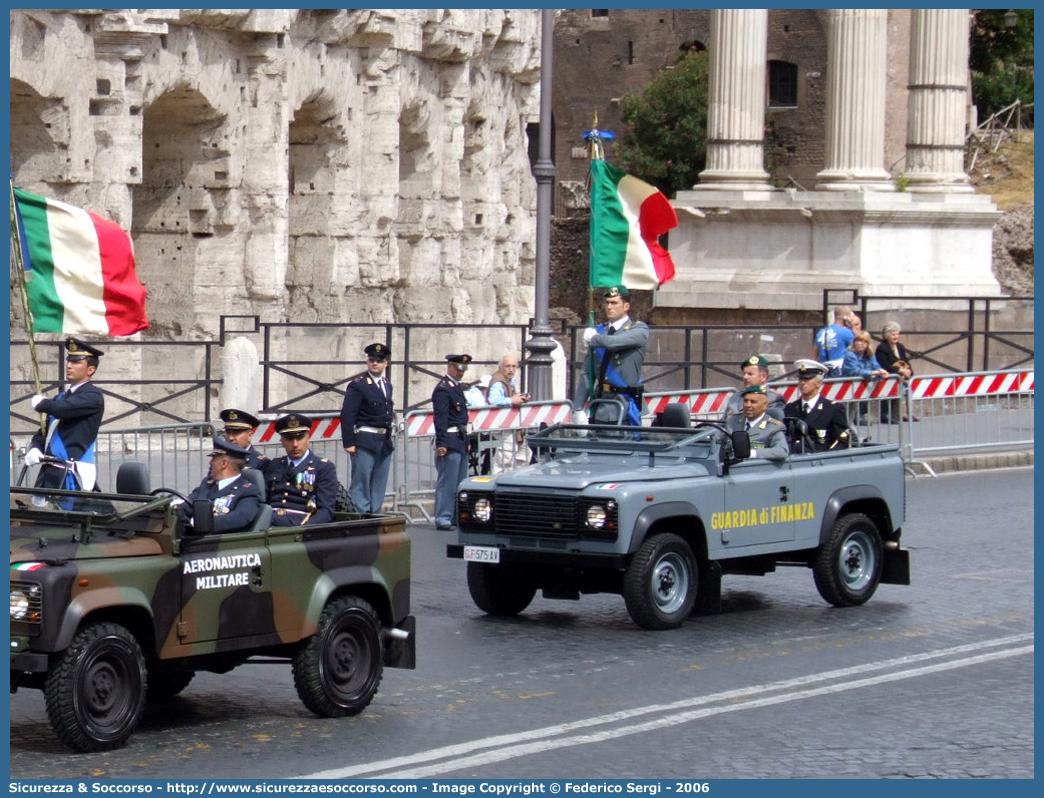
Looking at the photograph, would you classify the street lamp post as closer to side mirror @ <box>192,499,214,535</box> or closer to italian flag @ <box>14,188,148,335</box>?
italian flag @ <box>14,188,148,335</box>

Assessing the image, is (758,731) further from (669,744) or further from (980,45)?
(980,45)

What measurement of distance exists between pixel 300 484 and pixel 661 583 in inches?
115

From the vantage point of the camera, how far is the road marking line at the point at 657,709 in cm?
972

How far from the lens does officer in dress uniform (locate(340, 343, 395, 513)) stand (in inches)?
728

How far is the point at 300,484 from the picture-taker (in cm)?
1195

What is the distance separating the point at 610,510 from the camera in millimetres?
13422

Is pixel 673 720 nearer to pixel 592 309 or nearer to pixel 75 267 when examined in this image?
pixel 75 267

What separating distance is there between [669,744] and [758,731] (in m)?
0.58

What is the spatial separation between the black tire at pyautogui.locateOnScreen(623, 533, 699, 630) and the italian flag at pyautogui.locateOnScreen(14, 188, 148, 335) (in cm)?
385

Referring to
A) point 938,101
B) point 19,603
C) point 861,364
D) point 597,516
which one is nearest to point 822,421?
point 597,516

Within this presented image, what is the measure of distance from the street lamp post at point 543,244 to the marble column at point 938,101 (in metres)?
16.1

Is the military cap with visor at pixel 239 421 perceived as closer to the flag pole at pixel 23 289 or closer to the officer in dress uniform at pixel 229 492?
the officer in dress uniform at pixel 229 492

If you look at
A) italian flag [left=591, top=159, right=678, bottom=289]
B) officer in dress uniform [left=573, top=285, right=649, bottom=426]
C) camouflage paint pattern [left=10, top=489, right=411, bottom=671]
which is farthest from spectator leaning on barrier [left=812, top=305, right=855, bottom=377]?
camouflage paint pattern [left=10, top=489, right=411, bottom=671]

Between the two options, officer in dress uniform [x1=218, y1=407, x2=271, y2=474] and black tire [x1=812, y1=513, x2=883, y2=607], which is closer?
officer in dress uniform [x1=218, y1=407, x2=271, y2=474]
